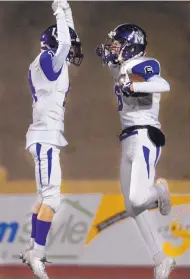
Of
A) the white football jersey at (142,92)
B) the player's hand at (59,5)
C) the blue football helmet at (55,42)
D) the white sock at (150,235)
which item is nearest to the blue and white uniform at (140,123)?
the white football jersey at (142,92)

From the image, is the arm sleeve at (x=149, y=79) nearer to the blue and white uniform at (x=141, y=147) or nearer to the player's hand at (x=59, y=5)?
the blue and white uniform at (x=141, y=147)

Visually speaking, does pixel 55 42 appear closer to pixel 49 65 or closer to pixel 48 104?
pixel 49 65

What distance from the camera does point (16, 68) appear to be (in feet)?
15.8

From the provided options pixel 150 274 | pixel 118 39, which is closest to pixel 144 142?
pixel 118 39

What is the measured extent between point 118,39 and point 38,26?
74cm

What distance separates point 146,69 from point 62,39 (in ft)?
1.54

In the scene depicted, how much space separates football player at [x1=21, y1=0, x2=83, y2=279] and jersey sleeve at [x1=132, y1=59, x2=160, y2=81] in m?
0.39

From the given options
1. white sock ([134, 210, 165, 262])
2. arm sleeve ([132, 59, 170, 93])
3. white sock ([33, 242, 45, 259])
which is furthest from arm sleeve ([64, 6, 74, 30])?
white sock ([33, 242, 45, 259])

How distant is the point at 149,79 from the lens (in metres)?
4.04

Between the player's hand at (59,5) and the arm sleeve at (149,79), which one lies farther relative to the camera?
the player's hand at (59,5)

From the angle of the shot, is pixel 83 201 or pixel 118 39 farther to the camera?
pixel 83 201

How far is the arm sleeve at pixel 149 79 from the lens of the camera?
13.0 ft

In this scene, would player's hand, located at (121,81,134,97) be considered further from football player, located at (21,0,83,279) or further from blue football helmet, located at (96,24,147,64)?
football player, located at (21,0,83,279)

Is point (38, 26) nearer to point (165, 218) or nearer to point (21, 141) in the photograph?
point (21, 141)
